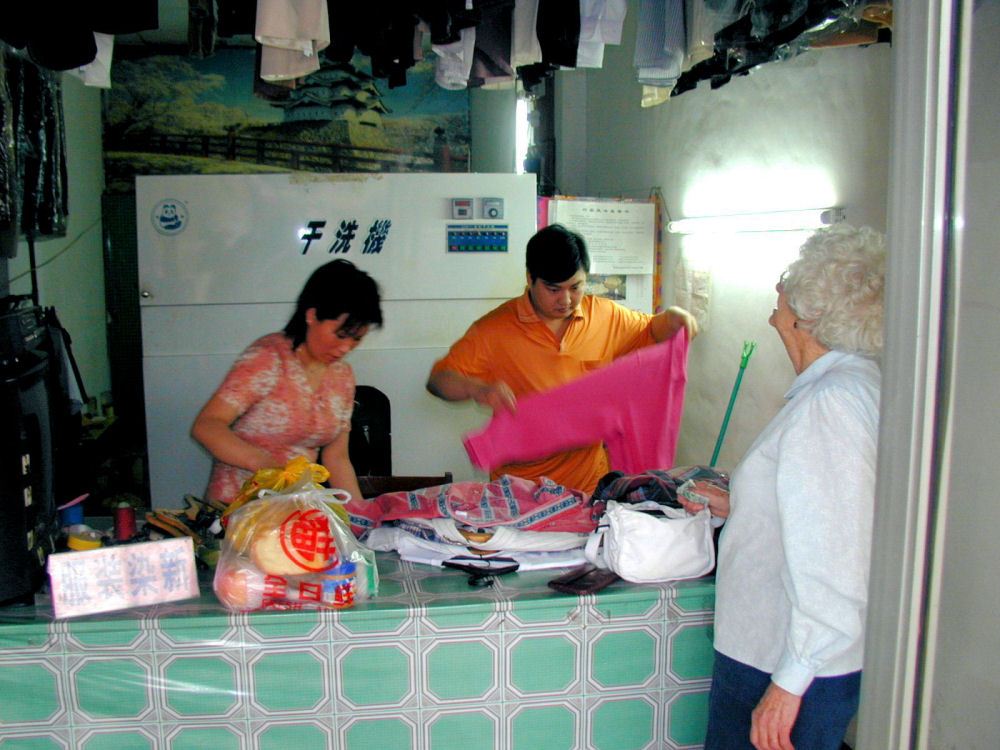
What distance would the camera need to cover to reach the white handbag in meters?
1.83

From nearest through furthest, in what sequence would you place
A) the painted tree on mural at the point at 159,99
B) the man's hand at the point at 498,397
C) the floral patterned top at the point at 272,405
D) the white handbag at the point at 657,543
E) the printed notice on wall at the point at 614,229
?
the white handbag at the point at 657,543, the floral patterned top at the point at 272,405, the man's hand at the point at 498,397, the printed notice on wall at the point at 614,229, the painted tree on mural at the point at 159,99

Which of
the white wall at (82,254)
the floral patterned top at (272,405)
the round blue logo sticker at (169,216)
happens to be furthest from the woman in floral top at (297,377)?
the white wall at (82,254)

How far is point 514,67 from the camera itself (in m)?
3.29

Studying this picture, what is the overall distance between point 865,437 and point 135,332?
6.39 metres

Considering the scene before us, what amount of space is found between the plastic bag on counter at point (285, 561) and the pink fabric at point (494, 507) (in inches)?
14.1

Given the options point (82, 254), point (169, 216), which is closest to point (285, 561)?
point (169, 216)

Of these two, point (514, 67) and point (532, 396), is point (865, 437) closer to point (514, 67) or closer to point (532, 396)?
point (532, 396)

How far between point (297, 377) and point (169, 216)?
2083mm

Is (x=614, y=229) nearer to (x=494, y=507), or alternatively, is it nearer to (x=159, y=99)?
(x=494, y=507)

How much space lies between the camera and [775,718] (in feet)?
4.64

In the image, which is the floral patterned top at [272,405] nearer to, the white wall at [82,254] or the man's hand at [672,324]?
the man's hand at [672,324]

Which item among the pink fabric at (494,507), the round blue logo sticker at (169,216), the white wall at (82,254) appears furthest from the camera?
the white wall at (82,254)

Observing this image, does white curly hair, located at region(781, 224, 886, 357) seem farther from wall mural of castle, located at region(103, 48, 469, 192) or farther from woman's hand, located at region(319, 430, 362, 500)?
wall mural of castle, located at region(103, 48, 469, 192)

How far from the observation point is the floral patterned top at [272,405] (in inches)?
94.3
